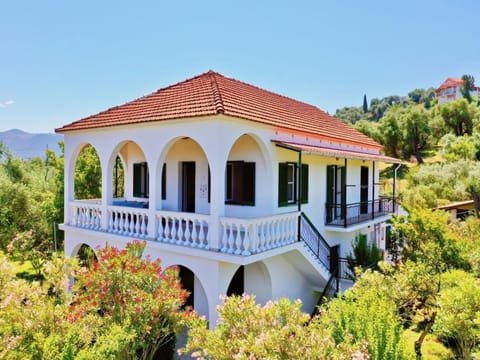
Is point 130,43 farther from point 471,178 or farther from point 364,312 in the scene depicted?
point 471,178

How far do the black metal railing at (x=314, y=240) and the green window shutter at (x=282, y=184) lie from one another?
105 centimetres

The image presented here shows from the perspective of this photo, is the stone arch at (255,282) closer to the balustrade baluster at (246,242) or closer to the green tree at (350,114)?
the balustrade baluster at (246,242)

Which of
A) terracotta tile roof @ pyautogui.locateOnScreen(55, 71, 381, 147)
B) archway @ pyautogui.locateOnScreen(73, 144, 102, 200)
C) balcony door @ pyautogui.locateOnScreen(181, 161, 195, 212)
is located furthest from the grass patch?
archway @ pyautogui.locateOnScreen(73, 144, 102, 200)

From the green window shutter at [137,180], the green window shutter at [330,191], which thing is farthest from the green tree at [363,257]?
the green window shutter at [137,180]

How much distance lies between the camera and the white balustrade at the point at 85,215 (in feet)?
44.2

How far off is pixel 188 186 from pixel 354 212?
9642 millimetres

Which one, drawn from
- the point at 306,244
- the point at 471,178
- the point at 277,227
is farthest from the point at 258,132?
the point at 471,178

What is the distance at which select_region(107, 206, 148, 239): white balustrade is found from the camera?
11.8 meters

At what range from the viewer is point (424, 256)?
11344mm

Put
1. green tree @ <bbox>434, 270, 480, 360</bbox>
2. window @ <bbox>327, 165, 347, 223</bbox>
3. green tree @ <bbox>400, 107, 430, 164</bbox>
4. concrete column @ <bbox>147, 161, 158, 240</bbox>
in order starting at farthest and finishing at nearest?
green tree @ <bbox>400, 107, 430, 164</bbox> < window @ <bbox>327, 165, 347, 223</bbox> < concrete column @ <bbox>147, 161, 158, 240</bbox> < green tree @ <bbox>434, 270, 480, 360</bbox>

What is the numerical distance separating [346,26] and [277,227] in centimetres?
1290

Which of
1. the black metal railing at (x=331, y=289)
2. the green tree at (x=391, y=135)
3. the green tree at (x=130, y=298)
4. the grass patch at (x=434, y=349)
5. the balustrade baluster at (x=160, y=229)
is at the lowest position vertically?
the grass patch at (x=434, y=349)

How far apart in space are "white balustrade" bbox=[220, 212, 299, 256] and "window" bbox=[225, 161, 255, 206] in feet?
6.52

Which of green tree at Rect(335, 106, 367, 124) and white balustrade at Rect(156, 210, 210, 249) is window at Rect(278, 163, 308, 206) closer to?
white balustrade at Rect(156, 210, 210, 249)
